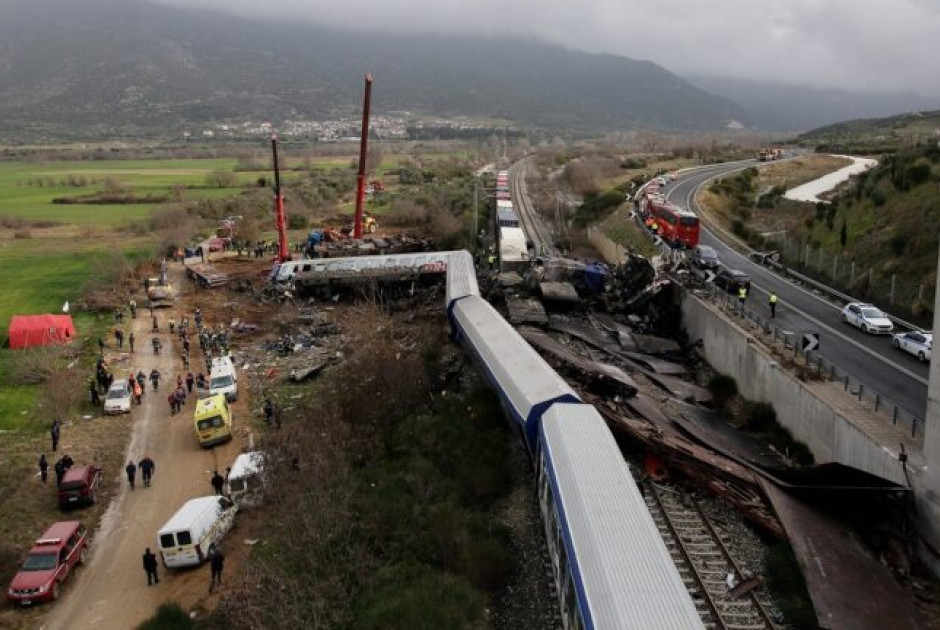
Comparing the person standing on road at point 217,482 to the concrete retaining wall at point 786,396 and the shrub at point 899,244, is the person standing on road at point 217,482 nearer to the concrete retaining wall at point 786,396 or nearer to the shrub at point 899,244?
the concrete retaining wall at point 786,396

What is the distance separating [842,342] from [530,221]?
44.4m

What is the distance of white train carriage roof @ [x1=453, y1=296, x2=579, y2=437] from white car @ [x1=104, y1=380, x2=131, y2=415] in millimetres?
14431

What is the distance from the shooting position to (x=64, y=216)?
90.1 m

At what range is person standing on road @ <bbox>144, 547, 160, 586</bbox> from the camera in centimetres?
1967

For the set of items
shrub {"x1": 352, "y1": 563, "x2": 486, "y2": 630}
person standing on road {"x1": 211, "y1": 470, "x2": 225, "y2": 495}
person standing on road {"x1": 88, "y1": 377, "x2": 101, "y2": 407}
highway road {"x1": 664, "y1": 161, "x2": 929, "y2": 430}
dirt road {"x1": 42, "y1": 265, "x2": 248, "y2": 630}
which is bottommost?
dirt road {"x1": 42, "y1": 265, "x2": 248, "y2": 630}

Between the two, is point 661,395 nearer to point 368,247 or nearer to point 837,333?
point 837,333

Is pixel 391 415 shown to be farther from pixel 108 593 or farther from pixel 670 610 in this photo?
pixel 670 610

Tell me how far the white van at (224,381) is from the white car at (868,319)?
25247 millimetres

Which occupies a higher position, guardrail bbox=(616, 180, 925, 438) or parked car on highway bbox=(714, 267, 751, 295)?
parked car on highway bbox=(714, 267, 751, 295)

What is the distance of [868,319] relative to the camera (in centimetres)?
2953

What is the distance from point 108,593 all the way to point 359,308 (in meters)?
26.5

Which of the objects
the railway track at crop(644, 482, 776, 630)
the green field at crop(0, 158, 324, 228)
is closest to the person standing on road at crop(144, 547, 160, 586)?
the railway track at crop(644, 482, 776, 630)

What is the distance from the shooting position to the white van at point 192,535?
20.1m

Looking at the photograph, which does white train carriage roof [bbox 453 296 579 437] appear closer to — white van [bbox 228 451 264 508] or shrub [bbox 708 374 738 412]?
white van [bbox 228 451 264 508]
